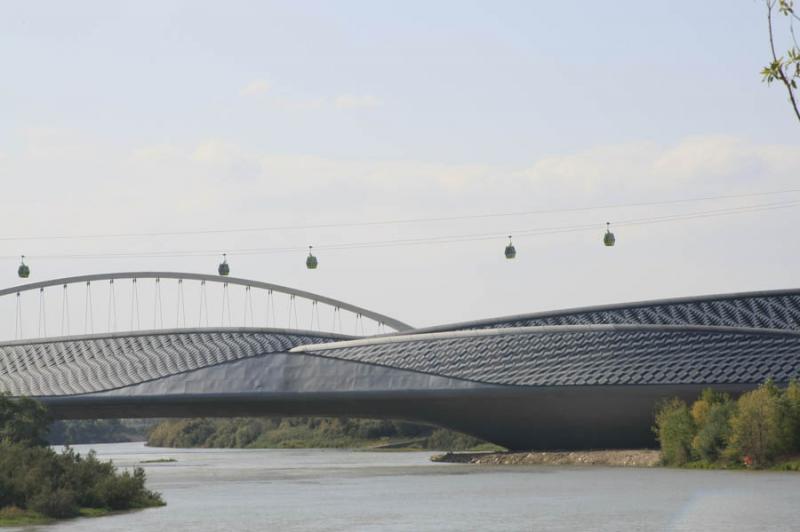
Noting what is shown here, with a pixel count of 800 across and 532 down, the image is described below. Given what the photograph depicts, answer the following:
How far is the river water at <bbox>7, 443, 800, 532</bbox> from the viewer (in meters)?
43.8

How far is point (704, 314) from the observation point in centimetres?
10719

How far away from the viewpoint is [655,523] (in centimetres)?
4247

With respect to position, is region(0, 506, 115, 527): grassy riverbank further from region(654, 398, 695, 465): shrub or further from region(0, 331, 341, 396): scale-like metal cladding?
region(0, 331, 341, 396): scale-like metal cladding

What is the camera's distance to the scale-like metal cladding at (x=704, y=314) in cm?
10556

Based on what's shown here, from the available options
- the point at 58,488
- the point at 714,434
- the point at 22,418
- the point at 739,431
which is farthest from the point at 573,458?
the point at 58,488

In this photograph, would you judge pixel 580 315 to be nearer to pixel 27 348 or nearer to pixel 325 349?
pixel 325 349

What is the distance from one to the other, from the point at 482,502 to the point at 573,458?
37747mm

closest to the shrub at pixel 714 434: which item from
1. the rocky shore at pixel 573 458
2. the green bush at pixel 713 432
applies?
the green bush at pixel 713 432

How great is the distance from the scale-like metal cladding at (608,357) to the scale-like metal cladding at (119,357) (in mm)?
12656

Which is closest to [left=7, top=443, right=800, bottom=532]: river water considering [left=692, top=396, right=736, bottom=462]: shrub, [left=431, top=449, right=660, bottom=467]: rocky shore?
[left=692, top=396, right=736, bottom=462]: shrub

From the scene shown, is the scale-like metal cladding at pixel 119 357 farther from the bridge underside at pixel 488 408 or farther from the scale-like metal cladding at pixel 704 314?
the scale-like metal cladding at pixel 704 314

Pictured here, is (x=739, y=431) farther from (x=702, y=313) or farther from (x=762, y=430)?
(x=702, y=313)

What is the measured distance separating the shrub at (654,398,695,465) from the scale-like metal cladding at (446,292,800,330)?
2407 centimetres

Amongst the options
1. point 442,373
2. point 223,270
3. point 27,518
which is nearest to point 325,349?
point 442,373
